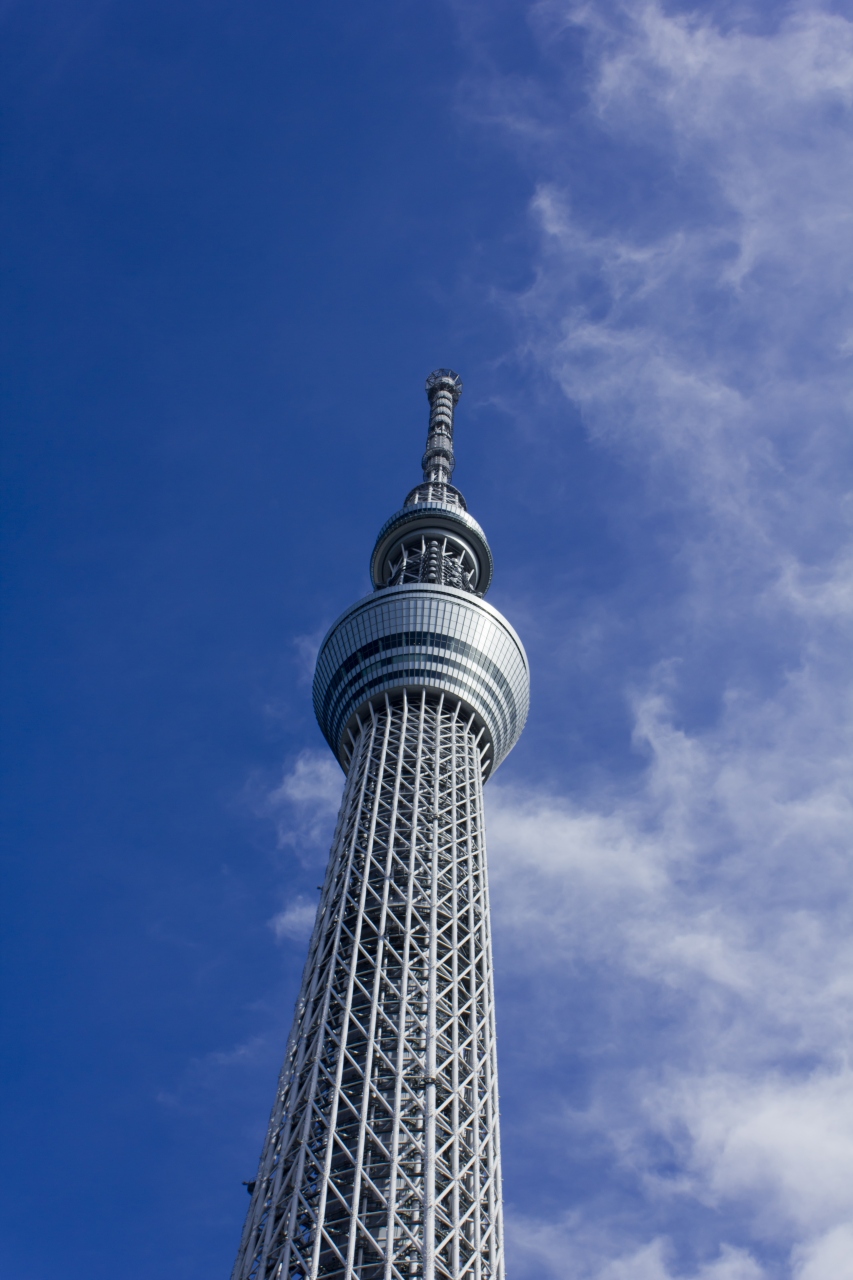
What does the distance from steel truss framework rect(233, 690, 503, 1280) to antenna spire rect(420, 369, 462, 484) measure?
124 ft

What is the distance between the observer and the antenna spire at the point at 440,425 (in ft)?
382

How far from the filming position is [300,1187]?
56.9 m

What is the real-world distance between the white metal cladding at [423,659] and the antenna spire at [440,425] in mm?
25504

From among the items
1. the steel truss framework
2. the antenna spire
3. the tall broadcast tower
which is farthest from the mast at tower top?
the steel truss framework

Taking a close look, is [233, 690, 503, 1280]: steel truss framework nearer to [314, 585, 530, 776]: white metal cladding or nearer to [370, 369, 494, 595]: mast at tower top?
[314, 585, 530, 776]: white metal cladding

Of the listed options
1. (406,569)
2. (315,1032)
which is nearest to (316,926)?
(315,1032)

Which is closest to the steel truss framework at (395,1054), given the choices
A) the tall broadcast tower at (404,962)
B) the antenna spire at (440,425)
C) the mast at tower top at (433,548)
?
the tall broadcast tower at (404,962)

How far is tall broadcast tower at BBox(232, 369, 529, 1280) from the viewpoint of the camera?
5556 centimetres

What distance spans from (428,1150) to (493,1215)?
16.5 feet

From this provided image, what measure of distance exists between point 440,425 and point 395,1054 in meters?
73.9

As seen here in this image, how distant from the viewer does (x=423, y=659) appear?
86.9m

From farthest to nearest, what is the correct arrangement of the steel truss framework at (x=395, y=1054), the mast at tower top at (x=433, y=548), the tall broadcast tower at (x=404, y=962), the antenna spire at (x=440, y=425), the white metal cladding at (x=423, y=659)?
1. the antenna spire at (x=440, y=425)
2. the mast at tower top at (x=433, y=548)
3. the white metal cladding at (x=423, y=659)
4. the tall broadcast tower at (x=404, y=962)
5. the steel truss framework at (x=395, y=1054)

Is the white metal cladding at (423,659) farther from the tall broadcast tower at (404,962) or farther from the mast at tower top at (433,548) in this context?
the mast at tower top at (433,548)

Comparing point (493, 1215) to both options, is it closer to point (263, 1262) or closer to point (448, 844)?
point (263, 1262)
